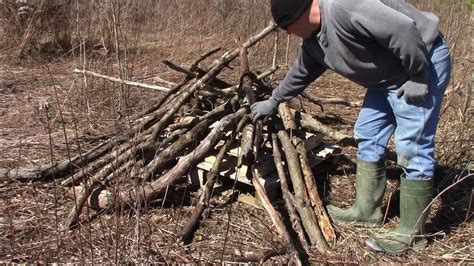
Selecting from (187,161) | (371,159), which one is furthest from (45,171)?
(371,159)

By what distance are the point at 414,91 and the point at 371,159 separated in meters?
0.65

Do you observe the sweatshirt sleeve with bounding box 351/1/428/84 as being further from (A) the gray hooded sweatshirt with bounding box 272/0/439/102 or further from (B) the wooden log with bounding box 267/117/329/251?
(B) the wooden log with bounding box 267/117/329/251

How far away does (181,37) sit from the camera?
8703 mm

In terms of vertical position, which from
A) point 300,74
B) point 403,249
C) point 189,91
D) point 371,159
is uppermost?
point 300,74

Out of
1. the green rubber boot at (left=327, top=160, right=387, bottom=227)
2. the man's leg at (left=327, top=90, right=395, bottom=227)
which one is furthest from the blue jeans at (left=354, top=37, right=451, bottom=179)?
the green rubber boot at (left=327, top=160, right=387, bottom=227)

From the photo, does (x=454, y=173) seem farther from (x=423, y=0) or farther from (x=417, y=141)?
(x=423, y=0)

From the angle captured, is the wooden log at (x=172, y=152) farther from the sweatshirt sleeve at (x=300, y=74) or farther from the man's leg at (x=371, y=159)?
the man's leg at (x=371, y=159)

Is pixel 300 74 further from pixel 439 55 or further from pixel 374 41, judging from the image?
pixel 439 55

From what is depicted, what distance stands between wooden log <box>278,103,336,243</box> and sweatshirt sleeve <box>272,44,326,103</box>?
447mm

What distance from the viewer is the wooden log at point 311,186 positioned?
2.89m

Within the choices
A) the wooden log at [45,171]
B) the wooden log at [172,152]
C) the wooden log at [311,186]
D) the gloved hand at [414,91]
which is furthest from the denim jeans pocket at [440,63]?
the wooden log at [45,171]

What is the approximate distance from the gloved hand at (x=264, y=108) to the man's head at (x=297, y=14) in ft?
2.27

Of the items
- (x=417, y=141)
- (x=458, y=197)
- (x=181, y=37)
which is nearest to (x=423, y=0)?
(x=181, y=37)

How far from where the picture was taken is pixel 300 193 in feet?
10.1
